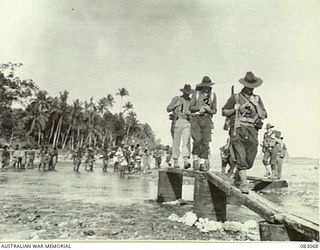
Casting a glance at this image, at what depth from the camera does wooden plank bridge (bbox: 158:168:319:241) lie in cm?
258

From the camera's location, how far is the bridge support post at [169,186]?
371cm

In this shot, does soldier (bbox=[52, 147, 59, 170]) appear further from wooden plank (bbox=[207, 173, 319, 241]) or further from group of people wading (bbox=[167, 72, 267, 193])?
wooden plank (bbox=[207, 173, 319, 241])

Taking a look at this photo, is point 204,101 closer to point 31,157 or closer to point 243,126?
point 243,126

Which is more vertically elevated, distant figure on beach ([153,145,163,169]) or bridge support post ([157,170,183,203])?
distant figure on beach ([153,145,163,169])

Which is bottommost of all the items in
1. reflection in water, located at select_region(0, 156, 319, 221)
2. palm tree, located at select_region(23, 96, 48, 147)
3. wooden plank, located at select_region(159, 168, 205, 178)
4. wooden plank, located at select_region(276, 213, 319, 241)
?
wooden plank, located at select_region(276, 213, 319, 241)

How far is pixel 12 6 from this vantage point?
335 cm

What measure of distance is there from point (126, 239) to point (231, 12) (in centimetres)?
188

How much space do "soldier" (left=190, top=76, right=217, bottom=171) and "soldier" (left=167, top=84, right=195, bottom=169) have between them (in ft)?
0.38

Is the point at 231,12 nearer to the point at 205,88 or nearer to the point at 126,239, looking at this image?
the point at 205,88

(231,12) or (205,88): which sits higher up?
(231,12)

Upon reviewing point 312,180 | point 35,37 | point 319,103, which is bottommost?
point 312,180

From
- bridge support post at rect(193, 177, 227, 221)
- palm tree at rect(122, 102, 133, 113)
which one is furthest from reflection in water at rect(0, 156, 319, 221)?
palm tree at rect(122, 102, 133, 113)

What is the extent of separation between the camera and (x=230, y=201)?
3568 millimetres

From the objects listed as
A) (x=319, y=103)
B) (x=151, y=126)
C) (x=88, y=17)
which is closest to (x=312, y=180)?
(x=319, y=103)
